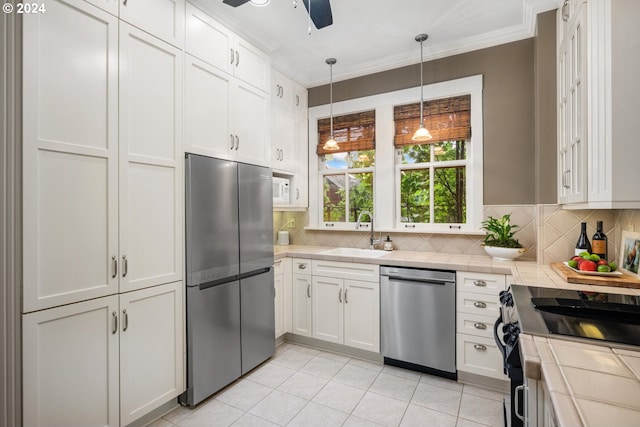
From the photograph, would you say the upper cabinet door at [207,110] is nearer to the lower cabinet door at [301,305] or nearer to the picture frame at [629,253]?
the lower cabinet door at [301,305]

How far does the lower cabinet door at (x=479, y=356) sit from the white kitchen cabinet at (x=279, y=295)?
1577mm

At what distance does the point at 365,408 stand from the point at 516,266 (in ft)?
4.92

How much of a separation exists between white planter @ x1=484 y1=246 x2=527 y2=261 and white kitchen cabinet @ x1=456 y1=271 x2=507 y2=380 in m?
0.33

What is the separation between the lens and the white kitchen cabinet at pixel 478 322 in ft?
7.39

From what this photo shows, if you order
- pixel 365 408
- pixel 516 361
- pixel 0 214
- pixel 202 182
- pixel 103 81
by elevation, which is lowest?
A: pixel 365 408

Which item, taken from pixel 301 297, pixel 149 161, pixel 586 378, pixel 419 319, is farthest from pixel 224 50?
pixel 586 378

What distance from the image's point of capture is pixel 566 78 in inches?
79.8

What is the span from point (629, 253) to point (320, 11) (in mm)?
2404

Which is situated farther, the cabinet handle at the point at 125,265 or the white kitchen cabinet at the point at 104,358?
the cabinet handle at the point at 125,265

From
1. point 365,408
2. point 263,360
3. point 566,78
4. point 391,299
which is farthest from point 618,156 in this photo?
point 263,360

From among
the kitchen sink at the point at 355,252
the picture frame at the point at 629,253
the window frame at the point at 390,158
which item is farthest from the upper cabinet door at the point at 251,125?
the picture frame at the point at 629,253

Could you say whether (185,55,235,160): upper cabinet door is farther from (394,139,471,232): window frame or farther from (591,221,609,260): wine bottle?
(591,221,609,260): wine bottle

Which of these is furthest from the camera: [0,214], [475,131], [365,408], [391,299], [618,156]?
[475,131]

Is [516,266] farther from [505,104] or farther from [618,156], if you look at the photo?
[505,104]
